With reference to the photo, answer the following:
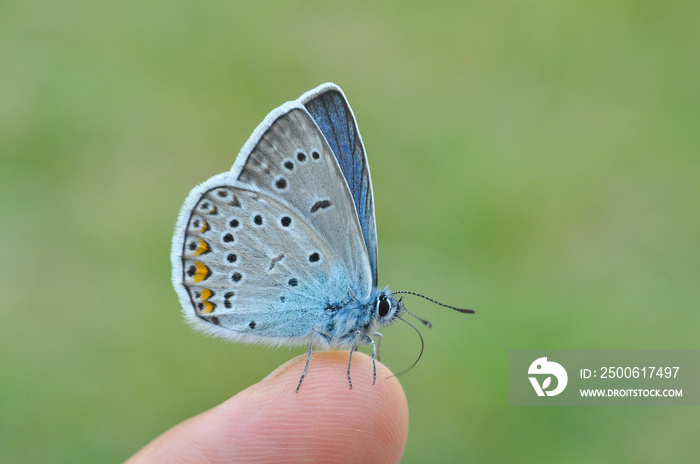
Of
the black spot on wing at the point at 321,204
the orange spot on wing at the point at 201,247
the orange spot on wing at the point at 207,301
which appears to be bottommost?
the orange spot on wing at the point at 207,301

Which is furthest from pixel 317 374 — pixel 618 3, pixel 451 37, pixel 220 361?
pixel 618 3

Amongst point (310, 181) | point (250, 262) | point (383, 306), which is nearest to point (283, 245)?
point (250, 262)

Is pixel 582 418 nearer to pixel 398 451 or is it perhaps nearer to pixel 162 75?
pixel 398 451

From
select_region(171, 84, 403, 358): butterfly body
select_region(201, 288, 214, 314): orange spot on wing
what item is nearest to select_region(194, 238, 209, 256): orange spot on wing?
select_region(171, 84, 403, 358): butterfly body

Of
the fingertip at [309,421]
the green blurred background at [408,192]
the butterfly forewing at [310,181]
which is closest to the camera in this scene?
the butterfly forewing at [310,181]

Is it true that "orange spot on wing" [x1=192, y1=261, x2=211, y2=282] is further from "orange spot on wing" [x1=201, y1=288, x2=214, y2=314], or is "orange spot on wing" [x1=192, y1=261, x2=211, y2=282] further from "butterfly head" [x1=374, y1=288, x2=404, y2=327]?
"butterfly head" [x1=374, y1=288, x2=404, y2=327]

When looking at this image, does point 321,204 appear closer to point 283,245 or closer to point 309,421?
point 283,245

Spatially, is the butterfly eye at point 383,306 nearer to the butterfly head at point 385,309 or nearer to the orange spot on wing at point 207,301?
the butterfly head at point 385,309

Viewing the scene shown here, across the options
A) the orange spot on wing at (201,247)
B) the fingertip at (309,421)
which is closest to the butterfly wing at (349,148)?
the fingertip at (309,421)
